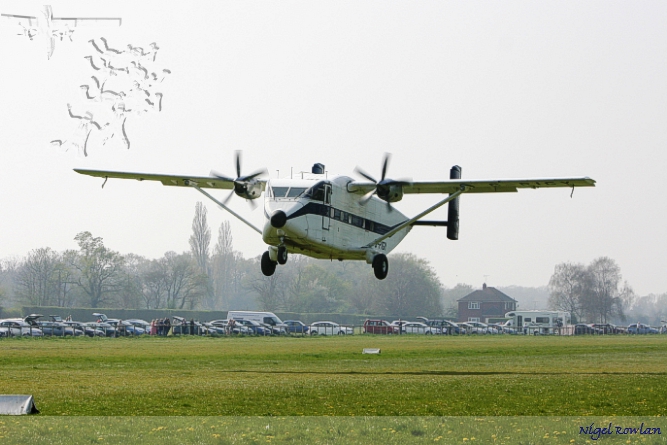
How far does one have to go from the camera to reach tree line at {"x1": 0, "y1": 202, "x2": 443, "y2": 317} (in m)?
154

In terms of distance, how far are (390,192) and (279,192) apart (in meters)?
8.10

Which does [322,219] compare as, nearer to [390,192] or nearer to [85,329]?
[390,192]

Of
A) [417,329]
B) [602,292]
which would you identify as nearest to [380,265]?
[417,329]

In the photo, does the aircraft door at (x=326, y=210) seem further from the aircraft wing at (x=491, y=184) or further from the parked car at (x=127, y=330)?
the parked car at (x=127, y=330)

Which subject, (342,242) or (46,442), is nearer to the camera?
(46,442)

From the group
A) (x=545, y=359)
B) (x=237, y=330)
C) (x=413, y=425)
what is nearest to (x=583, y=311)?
(x=237, y=330)

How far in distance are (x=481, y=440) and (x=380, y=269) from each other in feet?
94.7

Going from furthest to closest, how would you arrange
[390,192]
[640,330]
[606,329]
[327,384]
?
1. [640,330]
2. [606,329]
3. [390,192]
4. [327,384]

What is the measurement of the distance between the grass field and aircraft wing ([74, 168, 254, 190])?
10.5 metres

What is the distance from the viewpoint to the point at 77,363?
49844 millimetres

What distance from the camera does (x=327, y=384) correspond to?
3753cm

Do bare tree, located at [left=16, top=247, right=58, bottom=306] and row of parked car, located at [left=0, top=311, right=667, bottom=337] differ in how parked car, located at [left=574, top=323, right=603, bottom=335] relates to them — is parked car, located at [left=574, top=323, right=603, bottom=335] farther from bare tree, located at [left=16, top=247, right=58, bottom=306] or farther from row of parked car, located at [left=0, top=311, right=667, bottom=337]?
bare tree, located at [left=16, top=247, right=58, bottom=306]

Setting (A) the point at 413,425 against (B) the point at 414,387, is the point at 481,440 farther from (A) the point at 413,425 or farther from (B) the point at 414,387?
(B) the point at 414,387

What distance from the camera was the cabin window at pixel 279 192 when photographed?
46.6 metres
